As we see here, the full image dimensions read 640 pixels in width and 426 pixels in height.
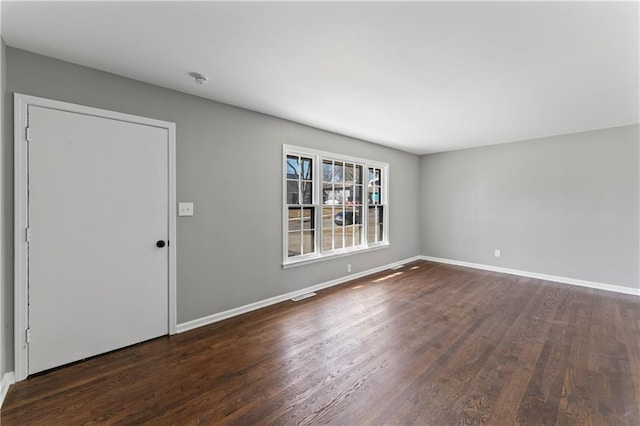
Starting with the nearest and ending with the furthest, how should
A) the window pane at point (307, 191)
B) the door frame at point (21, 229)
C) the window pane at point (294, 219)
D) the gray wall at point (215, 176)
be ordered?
the door frame at point (21, 229) < the gray wall at point (215, 176) < the window pane at point (294, 219) < the window pane at point (307, 191)

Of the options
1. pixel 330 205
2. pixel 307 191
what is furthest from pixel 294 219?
pixel 330 205

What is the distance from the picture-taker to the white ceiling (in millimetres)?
1682

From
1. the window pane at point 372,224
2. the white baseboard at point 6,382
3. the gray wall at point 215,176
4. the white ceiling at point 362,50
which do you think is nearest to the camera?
the white ceiling at point 362,50

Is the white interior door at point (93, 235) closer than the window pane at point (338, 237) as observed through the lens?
Yes

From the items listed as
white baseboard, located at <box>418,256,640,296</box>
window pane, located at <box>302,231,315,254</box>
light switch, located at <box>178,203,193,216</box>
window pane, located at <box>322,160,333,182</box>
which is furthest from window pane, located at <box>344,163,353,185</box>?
white baseboard, located at <box>418,256,640,296</box>

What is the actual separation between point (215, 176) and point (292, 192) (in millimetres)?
1177

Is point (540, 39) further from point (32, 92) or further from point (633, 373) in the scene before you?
point (32, 92)

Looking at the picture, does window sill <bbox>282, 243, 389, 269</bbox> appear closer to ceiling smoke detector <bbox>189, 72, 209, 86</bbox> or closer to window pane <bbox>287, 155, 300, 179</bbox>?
window pane <bbox>287, 155, 300, 179</bbox>

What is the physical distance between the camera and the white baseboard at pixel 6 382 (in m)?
1.86

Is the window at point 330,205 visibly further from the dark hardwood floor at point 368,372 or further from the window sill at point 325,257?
the dark hardwood floor at point 368,372

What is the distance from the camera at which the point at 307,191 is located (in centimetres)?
417

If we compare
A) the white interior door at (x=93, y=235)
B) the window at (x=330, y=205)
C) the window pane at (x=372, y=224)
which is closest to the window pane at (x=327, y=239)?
the window at (x=330, y=205)

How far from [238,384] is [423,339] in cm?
181

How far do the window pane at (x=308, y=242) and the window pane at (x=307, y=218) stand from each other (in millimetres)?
98
